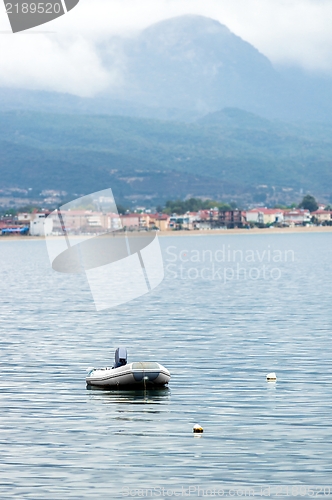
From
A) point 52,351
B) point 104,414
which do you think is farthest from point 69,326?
point 104,414

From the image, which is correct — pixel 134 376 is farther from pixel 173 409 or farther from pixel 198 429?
pixel 198 429

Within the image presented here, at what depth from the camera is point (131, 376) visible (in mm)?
32844

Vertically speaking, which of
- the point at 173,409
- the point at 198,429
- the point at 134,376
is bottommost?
the point at 173,409

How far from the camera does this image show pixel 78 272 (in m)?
139

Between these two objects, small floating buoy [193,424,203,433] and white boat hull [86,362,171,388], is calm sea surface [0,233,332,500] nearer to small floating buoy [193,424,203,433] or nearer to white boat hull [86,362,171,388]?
small floating buoy [193,424,203,433]

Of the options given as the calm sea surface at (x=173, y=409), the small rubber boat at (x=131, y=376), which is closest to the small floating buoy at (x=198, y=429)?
the calm sea surface at (x=173, y=409)

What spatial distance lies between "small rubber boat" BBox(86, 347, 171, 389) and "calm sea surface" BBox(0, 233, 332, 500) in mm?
446

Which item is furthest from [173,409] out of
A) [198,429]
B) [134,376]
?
[198,429]

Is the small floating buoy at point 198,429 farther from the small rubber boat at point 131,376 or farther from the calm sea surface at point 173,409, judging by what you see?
the small rubber boat at point 131,376

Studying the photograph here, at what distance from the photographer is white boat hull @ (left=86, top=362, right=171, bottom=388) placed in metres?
32.8

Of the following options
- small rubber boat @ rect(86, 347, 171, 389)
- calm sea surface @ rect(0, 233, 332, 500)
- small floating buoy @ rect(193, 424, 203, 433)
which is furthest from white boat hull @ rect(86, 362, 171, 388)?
small floating buoy @ rect(193, 424, 203, 433)

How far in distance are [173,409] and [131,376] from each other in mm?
3437

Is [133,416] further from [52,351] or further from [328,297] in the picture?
[328,297]

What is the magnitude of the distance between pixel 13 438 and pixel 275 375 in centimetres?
1206
